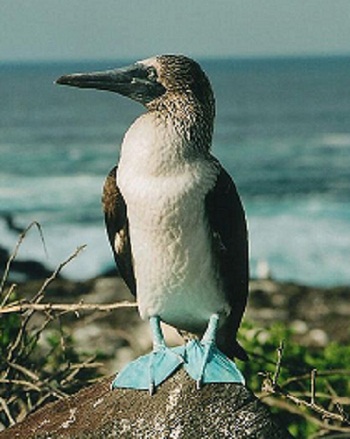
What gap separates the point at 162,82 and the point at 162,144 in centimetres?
26

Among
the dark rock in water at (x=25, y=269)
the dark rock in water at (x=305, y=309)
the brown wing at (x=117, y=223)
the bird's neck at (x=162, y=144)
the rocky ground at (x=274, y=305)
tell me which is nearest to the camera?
the bird's neck at (x=162, y=144)

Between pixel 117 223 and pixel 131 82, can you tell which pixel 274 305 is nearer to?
pixel 117 223

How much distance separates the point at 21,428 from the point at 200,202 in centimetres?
104

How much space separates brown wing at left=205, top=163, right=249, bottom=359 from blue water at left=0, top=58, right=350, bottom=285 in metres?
11.4

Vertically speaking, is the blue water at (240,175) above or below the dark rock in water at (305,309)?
below

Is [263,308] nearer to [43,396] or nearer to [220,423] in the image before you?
[43,396]

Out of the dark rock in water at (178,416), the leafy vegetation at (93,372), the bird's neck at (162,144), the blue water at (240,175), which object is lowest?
the blue water at (240,175)

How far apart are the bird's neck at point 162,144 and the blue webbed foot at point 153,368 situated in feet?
1.86

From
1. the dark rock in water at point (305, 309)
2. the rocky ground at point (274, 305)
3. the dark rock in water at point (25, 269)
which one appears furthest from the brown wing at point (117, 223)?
the dark rock in water at point (25, 269)

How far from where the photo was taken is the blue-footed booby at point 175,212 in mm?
3826

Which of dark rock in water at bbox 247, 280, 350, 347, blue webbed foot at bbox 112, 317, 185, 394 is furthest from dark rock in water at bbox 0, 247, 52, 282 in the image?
blue webbed foot at bbox 112, 317, 185, 394

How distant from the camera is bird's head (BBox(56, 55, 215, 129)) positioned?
393cm

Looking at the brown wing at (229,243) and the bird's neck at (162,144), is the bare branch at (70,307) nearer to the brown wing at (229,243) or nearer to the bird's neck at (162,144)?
the brown wing at (229,243)

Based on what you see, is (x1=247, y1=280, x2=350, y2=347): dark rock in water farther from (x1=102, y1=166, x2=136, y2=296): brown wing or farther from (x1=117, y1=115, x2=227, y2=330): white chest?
(x1=117, y1=115, x2=227, y2=330): white chest
